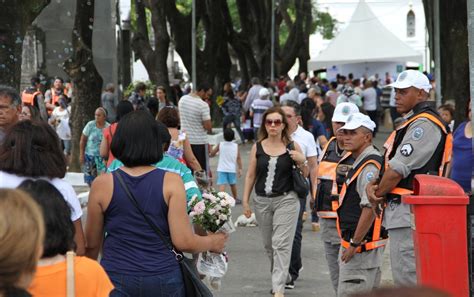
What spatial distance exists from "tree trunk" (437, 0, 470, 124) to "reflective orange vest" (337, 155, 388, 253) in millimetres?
15140

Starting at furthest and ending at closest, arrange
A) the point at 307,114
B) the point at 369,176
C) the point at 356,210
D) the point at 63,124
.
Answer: the point at 63,124 → the point at 307,114 → the point at 356,210 → the point at 369,176

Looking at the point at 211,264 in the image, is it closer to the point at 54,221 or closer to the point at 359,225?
the point at 359,225

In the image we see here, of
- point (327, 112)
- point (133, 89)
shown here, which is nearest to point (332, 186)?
point (327, 112)

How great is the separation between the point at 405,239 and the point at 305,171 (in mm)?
2837

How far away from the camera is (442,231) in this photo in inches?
242

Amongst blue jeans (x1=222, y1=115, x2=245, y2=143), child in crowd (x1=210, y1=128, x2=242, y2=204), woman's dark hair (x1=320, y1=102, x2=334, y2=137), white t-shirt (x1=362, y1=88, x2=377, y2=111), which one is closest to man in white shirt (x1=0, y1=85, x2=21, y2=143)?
child in crowd (x1=210, y1=128, x2=242, y2=204)

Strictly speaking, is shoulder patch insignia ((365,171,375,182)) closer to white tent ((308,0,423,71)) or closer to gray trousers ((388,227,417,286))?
gray trousers ((388,227,417,286))

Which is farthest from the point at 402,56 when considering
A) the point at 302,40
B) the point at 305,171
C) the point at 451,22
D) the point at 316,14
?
the point at 305,171

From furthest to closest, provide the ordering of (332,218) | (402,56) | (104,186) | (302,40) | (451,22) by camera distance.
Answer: (302,40), (402,56), (451,22), (332,218), (104,186)

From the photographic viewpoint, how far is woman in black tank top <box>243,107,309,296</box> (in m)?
9.34

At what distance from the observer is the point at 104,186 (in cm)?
532

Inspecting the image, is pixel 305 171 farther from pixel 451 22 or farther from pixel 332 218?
pixel 451 22

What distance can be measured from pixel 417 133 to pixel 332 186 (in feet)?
5.92

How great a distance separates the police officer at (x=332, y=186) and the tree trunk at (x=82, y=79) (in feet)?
36.8
